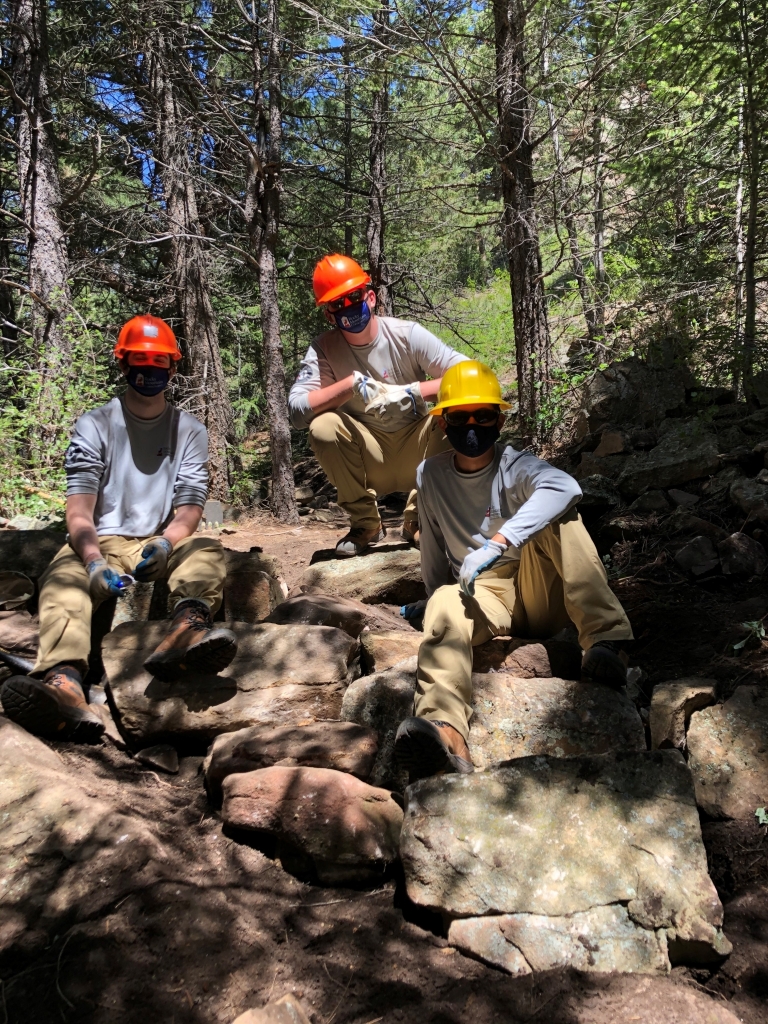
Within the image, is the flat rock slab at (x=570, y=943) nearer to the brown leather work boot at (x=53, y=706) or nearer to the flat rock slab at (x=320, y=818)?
the flat rock slab at (x=320, y=818)

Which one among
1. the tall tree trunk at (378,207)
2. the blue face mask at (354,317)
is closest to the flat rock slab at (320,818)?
the blue face mask at (354,317)

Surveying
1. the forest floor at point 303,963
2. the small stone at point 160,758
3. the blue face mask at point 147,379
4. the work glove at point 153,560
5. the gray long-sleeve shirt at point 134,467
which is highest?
the blue face mask at point 147,379

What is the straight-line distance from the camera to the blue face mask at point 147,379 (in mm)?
3795

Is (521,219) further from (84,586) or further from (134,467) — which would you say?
(84,586)

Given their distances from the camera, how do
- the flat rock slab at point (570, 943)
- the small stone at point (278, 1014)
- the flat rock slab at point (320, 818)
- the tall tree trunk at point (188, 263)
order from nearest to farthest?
the small stone at point (278, 1014)
the flat rock slab at point (570, 943)
the flat rock slab at point (320, 818)
the tall tree trunk at point (188, 263)

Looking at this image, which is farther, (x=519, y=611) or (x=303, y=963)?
(x=519, y=611)

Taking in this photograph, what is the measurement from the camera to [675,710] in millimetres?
2844

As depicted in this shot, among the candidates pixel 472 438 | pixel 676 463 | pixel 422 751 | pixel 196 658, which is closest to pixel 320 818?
pixel 422 751

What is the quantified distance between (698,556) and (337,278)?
9.33 ft

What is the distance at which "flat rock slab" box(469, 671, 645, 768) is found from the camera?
2912 millimetres

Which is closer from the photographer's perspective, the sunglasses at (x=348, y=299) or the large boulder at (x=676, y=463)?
the sunglasses at (x=348, y=299)

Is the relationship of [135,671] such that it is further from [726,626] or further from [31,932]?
[726,626]

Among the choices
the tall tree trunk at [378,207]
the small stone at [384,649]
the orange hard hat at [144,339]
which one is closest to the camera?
the small stone at [384,649]

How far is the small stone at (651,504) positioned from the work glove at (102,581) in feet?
12.6
